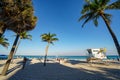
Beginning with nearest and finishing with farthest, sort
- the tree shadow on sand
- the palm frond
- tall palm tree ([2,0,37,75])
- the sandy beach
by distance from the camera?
tall palm tree ([2,0,37,75])
the tree shadow on sand
the sandy beach
the palm frond

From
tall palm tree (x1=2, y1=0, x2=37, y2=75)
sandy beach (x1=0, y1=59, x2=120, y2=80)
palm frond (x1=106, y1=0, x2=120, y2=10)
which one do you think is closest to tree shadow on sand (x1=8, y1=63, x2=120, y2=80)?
sandy beach (x1=0, y1=59, x2=120, y2=80)

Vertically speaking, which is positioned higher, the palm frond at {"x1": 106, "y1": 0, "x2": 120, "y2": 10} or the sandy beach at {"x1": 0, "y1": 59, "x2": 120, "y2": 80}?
the palm frond at {"x1": 106, "y1": 0, "x2": 120, "y2": 10}

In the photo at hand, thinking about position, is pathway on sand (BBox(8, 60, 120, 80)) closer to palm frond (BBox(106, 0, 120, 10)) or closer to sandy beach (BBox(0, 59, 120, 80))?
sandy beach (BBox(0, 59, 120, 80))

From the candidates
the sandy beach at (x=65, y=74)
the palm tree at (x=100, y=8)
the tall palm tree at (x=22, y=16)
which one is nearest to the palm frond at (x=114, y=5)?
the palm tree at (x=100, y=8)

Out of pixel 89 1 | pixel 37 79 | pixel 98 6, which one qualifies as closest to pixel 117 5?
pixel 98 6

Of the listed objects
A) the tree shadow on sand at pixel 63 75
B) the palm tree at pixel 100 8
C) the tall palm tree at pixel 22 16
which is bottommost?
the tree shadow on sand at pixel 63 75

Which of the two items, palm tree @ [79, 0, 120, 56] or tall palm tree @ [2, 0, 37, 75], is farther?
palm tree @ [79, 0, 120, 56]

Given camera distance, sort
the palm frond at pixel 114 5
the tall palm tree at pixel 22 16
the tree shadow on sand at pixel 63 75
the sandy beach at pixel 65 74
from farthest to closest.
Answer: the palm frond at pixel 114 5 < the sandy beach at pixel 65 74 < the tree shadow on sand at pixel 63 75 < the tall palm tree at pixel 22 16

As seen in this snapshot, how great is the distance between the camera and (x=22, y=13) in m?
14.2

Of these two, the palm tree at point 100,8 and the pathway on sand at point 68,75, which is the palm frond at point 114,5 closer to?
the palm tree at point 100,8

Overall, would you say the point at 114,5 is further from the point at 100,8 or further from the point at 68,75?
the point at 68,75

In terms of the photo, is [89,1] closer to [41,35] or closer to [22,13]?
[22,13]

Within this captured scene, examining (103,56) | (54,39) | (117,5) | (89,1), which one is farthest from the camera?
(103,56)

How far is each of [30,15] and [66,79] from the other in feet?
24.5
